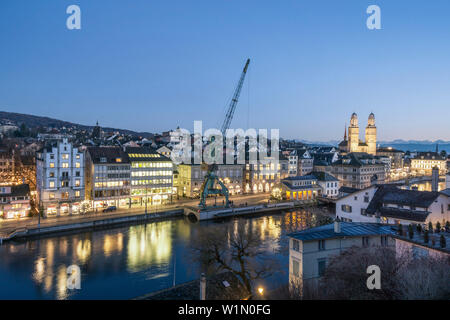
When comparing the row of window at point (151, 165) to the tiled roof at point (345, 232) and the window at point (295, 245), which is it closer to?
the tiled roof at point (345, 232)

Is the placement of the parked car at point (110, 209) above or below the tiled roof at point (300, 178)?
below

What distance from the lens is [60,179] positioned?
45812 millimetres

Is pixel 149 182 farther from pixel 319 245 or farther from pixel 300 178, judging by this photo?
pixel 319 245

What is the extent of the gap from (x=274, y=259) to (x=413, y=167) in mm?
112382

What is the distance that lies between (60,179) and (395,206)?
1549 inches

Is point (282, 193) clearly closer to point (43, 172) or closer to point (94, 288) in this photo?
point (43, 172)

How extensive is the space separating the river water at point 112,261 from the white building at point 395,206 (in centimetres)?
737

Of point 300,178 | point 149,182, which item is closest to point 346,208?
point 300,178

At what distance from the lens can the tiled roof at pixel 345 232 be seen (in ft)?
61.2

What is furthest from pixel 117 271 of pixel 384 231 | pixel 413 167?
pixel 413 167

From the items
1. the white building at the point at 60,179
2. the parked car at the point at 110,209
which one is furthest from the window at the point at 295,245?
the white building at the point at 60,179

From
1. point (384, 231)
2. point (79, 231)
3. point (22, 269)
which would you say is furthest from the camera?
point (79, 231)

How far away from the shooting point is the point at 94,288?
2389cm
